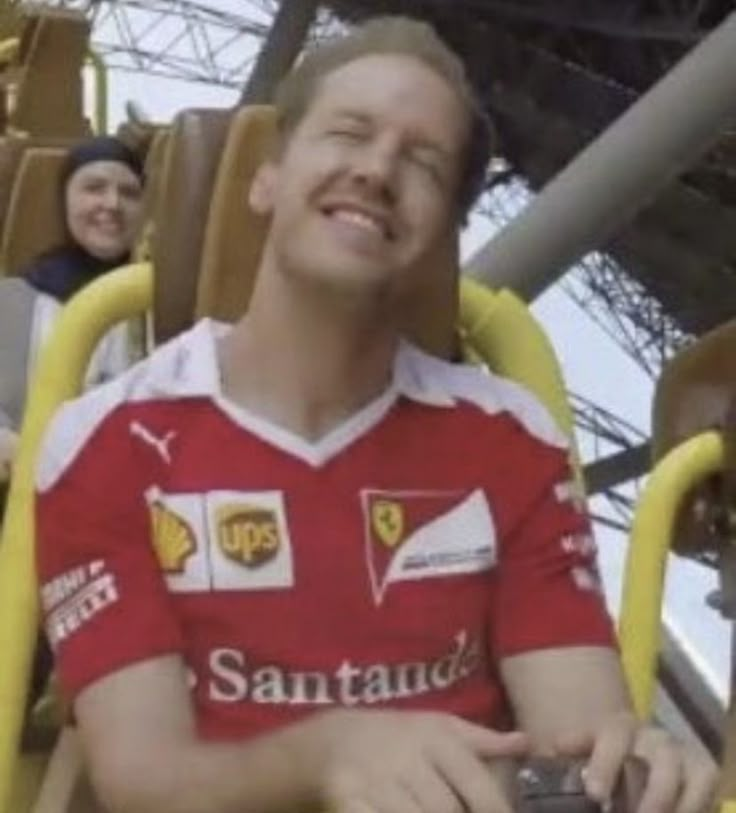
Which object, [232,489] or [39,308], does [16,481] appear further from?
[39,308]

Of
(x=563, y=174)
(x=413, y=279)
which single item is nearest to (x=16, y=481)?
(x=413, y=279)

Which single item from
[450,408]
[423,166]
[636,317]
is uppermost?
[423,166]

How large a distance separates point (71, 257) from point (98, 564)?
2.57 metres

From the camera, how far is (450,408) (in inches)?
74.0

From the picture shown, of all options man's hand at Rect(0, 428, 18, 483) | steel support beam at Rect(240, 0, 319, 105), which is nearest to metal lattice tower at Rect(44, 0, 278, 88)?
steel support beam at Rect(240, 0, 319, 105)

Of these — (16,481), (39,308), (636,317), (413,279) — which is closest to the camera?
(413,279)

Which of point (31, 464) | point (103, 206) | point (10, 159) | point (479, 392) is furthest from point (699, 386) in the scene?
point (10, 159)

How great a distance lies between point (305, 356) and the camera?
5.83 feet

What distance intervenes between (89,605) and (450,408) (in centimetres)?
34

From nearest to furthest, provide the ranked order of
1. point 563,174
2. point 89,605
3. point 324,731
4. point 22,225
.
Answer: point 324,731 → point 89,605 → point 22,225 → point 563,174

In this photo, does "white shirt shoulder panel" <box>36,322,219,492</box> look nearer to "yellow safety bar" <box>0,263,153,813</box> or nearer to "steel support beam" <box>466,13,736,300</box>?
"yellow safety bar" <box>0,263,153,813</box>

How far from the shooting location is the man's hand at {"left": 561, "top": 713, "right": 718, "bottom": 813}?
1.35 metres

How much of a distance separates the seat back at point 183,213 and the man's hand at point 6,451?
1.61 ft

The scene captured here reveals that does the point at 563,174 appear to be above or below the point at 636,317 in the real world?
above
